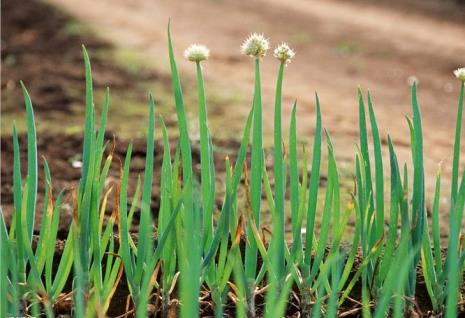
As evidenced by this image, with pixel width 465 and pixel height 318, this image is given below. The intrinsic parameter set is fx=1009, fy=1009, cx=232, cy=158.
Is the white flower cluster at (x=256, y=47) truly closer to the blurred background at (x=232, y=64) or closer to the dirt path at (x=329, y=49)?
the blurred background at (x=232, y=64)

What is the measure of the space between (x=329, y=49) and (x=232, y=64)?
102cm

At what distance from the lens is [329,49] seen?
6.50m

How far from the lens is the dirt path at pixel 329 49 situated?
4484 mm

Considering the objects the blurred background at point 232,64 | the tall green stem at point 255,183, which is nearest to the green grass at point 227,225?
the tall green stem at point 255,183

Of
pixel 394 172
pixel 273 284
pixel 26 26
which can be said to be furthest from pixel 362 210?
pixel 26 26

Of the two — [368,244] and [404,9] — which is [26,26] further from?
[368,244]

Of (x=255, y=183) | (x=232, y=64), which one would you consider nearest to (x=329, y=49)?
(x=232, y=64)

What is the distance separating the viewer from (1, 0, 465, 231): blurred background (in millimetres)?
3982

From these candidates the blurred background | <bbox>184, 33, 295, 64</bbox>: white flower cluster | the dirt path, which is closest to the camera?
<bbox>184, 33, 295, 64</bbox>: white flower cluster

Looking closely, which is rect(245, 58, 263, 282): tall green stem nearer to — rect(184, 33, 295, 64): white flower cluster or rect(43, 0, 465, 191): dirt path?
rect(184, 33, 295, 64): white flower cluster

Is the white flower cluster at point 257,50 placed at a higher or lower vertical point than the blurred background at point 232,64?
lower

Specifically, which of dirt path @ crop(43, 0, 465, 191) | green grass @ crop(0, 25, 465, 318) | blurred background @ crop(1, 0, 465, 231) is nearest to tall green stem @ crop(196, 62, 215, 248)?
green grass @ crop(0, 25, 465, 318)

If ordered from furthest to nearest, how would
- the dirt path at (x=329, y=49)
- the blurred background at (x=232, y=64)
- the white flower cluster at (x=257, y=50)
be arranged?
1. the dirt path at (x=329, y=49)
2. the blurred background at (x=232, y=64)
3. the white flower cluster at (x=257, y=50)

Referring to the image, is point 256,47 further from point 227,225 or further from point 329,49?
point 329,49
